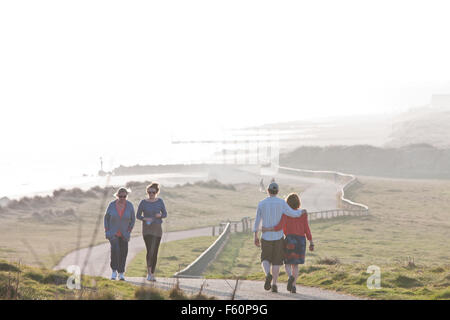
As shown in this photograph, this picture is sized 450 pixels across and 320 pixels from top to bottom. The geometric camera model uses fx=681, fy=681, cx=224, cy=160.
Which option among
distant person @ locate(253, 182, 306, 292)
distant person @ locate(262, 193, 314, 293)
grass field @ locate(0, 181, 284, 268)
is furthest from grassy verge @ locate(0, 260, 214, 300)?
grass field @ locate(0, 181, 284, 268)

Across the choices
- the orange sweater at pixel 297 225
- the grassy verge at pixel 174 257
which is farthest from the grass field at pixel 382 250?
the grassy verge at pixel 174 257

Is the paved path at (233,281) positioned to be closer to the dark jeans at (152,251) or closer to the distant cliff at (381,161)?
the dark jeans at (152,251)

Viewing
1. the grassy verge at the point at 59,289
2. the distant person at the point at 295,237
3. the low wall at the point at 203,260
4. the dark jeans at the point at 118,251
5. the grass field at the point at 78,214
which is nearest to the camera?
the grassy verge at the point at 59,289

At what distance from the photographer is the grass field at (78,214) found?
32.9 m

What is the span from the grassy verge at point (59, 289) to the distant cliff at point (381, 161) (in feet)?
313

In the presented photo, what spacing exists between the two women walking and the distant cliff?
309 ft

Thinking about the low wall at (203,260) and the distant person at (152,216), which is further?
the low wall at (203,260)

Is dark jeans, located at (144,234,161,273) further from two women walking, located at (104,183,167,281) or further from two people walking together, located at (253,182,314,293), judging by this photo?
two people walking together, located at (253,182,314,293)

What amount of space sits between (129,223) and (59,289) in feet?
8.01

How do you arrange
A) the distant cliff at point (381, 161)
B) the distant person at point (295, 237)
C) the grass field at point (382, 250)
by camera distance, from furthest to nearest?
1. the distant cliff at point (381, 161)
2. the grass field at point (382, 250)
3. the distant person at point (295, 237)

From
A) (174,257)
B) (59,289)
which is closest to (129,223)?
(59,289)

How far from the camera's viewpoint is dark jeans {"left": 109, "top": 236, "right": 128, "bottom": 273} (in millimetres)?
13414
